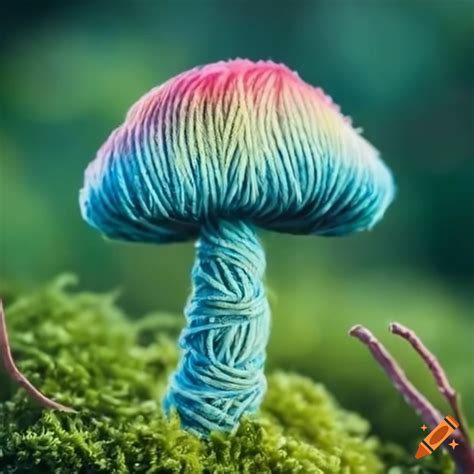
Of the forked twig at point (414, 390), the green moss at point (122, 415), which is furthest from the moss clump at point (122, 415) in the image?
the forked twig at point (414, 390)

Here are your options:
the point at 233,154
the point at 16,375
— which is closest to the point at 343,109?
the point at 233,154

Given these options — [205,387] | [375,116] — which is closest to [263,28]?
[375,116]

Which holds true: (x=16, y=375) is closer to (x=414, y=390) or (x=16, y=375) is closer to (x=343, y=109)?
(x=414, y=390)

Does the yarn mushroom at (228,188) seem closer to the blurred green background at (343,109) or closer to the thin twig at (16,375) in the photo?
the thin twig at (16,375)

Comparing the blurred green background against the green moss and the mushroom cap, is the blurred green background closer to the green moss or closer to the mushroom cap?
the green moss

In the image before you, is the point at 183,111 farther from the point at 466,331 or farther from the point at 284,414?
the point at 466,331

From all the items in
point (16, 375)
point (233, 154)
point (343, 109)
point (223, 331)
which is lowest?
point (16, 375)
